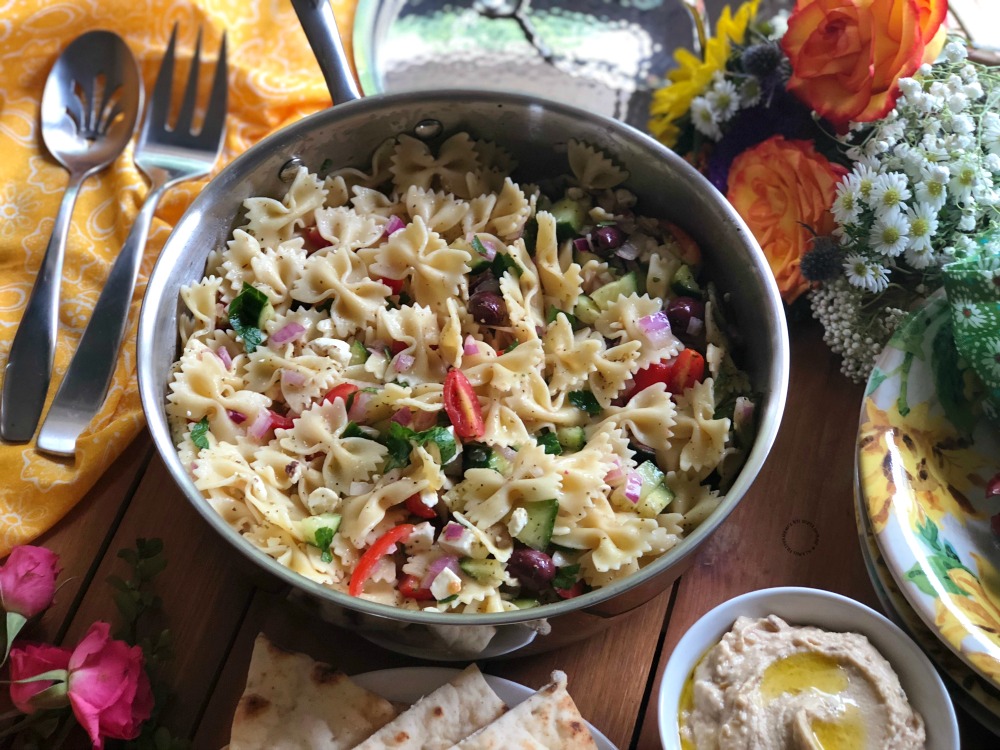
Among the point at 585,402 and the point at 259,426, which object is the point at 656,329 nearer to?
the point at 585,402

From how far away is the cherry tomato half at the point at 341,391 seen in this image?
2211mm

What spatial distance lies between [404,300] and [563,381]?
1.64 ft

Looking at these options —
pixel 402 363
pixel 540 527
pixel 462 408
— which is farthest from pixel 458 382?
pixel 540 527

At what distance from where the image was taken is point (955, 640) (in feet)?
6.18

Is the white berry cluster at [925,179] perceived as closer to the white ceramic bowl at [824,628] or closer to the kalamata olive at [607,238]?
the kalamata olive at [607,238]

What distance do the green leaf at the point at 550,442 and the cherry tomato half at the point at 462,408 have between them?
0.48ft

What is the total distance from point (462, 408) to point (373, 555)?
15.7 inches

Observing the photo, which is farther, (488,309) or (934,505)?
(488,309)

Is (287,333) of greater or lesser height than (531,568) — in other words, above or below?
above

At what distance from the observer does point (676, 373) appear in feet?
7.55

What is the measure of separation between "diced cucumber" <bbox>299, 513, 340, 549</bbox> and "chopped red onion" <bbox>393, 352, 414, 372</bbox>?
0.41 metres

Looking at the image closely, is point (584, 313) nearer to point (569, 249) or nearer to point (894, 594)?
point (569, 249)

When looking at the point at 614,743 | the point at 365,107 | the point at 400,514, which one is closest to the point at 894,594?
the point at 614,743

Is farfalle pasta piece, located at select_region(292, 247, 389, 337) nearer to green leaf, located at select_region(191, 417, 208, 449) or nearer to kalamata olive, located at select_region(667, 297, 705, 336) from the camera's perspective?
green leaf, located at select_region(191, 417, 208, 449)
